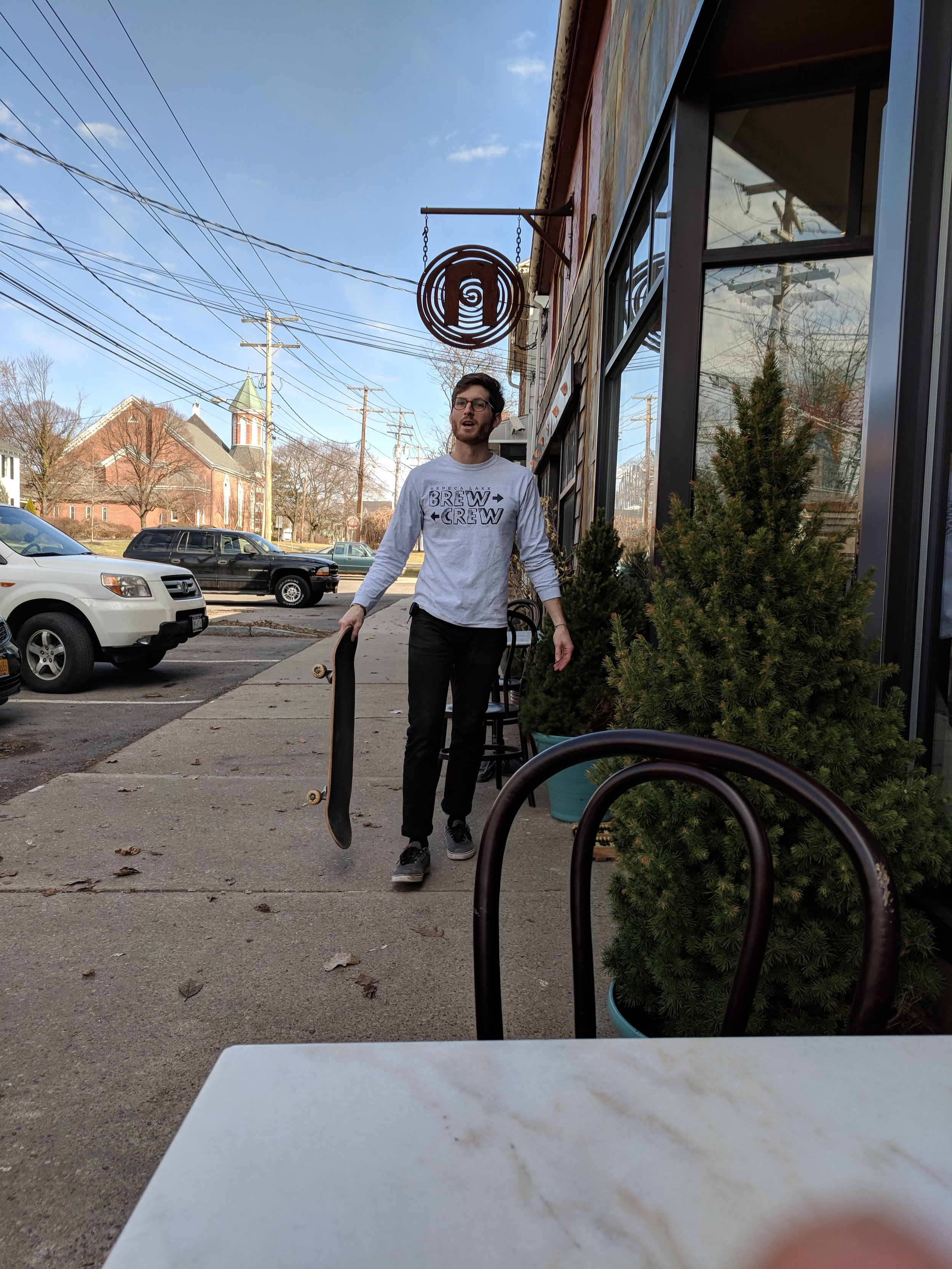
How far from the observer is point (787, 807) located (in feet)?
5.93

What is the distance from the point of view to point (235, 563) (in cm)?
2002

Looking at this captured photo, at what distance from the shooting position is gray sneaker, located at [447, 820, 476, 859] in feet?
12.6

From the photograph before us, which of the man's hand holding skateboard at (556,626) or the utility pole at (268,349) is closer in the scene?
the man's hand holding skateboard at (556,626)

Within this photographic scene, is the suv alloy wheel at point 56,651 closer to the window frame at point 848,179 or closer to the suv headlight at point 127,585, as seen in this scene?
the suv headlight at point 127,585

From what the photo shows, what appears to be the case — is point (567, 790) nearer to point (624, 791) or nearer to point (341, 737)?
point (341, 737)

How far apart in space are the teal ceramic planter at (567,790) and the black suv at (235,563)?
54.1 feet

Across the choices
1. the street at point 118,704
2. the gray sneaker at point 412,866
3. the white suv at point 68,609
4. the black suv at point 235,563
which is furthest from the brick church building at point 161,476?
the gray sneaker at point 412,866

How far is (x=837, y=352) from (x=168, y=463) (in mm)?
55429

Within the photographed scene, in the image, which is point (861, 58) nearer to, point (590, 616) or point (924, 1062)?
point (590, 616)

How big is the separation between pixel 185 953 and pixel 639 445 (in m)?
4.31

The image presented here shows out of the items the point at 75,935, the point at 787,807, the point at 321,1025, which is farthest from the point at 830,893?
the point at 75,935

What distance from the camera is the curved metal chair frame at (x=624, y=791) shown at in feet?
3.85

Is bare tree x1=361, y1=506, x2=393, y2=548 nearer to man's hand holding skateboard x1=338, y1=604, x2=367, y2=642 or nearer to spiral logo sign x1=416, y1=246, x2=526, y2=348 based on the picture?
spiral logo sign x1=416, y1=246, x2=526, y2=348

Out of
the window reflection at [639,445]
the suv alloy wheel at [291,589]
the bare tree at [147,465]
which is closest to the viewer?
the window reflection at [639,445]
